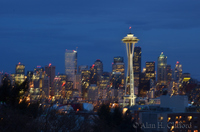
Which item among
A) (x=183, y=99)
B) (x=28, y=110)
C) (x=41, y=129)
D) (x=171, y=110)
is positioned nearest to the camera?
(x=41, y=129)

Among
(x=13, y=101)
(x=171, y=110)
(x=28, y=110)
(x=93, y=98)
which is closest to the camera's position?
(x=28, y=110)

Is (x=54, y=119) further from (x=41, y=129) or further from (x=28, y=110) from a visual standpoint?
(x=28, y=110)

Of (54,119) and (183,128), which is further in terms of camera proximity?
(183,128)

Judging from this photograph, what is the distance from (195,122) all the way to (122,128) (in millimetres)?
19691

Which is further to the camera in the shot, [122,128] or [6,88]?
[122,128]

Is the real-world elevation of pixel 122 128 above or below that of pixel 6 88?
below

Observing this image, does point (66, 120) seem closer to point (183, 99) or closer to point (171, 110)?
point (171, 110)

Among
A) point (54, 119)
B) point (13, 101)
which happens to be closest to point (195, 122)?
point (13, 101)

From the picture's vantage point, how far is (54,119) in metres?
21.2

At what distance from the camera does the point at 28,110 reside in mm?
24875

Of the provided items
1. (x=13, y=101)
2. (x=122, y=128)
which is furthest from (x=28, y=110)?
(x=122, y=128)

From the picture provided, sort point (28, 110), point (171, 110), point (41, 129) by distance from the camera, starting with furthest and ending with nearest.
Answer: point (171, 110), point (28, 110), point (41, 129)

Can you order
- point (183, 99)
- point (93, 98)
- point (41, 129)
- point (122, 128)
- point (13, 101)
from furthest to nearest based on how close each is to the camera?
point (93, 98)
point (183, 99)
point (122, 128)
point (13, 101)
point (41, 129)

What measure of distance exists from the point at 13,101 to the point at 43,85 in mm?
161463
